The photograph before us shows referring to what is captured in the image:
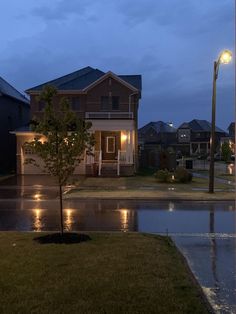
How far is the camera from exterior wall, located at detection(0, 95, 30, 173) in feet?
128

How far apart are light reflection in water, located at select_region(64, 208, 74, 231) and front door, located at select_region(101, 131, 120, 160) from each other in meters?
21.9

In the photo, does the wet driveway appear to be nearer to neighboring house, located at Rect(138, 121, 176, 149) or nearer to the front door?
the front door

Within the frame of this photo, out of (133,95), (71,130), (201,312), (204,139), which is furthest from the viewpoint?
(204,139)

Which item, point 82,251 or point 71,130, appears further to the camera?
point 71,130

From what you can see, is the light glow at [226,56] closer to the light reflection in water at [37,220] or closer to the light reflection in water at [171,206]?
the light reflection in water at [171,206]

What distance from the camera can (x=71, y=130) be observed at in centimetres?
1009

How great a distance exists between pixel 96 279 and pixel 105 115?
31.3 meters

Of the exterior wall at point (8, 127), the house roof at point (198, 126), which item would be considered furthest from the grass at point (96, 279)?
the house roof at point (198, 126)

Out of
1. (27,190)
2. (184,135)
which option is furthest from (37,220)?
(184,135)

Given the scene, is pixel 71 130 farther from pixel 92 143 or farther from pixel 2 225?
pixel 2 225

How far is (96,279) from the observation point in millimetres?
6844

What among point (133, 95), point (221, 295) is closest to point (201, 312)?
point (221, 295)

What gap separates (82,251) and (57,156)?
2.34 m

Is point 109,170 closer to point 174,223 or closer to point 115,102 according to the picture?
point 115,102
